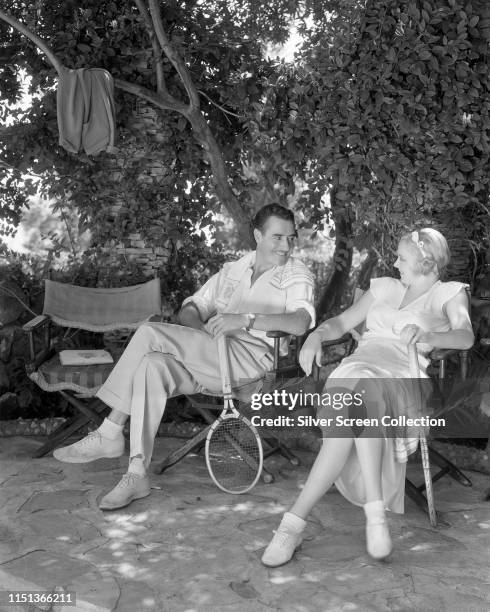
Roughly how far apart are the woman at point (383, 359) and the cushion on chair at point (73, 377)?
113cm

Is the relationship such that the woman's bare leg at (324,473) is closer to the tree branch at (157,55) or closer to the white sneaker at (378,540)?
the white sneaker at (378,540)

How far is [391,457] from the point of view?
9.81ft

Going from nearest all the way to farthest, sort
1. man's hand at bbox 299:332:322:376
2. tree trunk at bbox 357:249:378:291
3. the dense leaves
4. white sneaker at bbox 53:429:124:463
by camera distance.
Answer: man's hand at bbox 299:332:322:376 → white sneaker at bbox 53:429:124:463 → the dense leaves → tree trunk at bbox 357:249:378:291

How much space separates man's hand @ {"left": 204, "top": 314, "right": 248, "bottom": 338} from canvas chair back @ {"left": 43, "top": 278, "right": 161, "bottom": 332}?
1025 millimetres

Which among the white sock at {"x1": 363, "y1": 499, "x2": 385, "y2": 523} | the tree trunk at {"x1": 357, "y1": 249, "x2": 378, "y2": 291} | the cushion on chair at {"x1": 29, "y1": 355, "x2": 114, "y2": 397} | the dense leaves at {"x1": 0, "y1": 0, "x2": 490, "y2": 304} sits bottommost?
the white sock at {"x1": 363, "y1": 499, "x2": 385, "y2": 523}

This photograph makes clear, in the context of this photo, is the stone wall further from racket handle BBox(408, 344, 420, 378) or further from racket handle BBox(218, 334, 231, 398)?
racket handle BBox(408, 344, 420, 378)

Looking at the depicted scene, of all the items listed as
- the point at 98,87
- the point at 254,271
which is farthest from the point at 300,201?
the point at 98,87

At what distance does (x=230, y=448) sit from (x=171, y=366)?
0.46m

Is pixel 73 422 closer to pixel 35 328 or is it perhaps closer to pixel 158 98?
pixel 35 328

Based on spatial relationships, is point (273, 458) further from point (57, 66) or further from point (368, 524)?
point (57, 66)

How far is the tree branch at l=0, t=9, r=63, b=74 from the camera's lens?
464 cm

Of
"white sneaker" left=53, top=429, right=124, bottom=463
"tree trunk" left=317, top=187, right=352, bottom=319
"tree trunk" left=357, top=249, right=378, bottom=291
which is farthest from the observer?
"tree trunk" left=357, top=249, right=378, bottom=291

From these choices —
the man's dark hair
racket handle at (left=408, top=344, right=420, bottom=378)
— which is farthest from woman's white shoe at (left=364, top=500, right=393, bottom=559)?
the man's dark hair

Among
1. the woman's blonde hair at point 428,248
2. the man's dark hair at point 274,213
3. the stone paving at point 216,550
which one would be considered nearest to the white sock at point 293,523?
the stone paving at point 216,550
